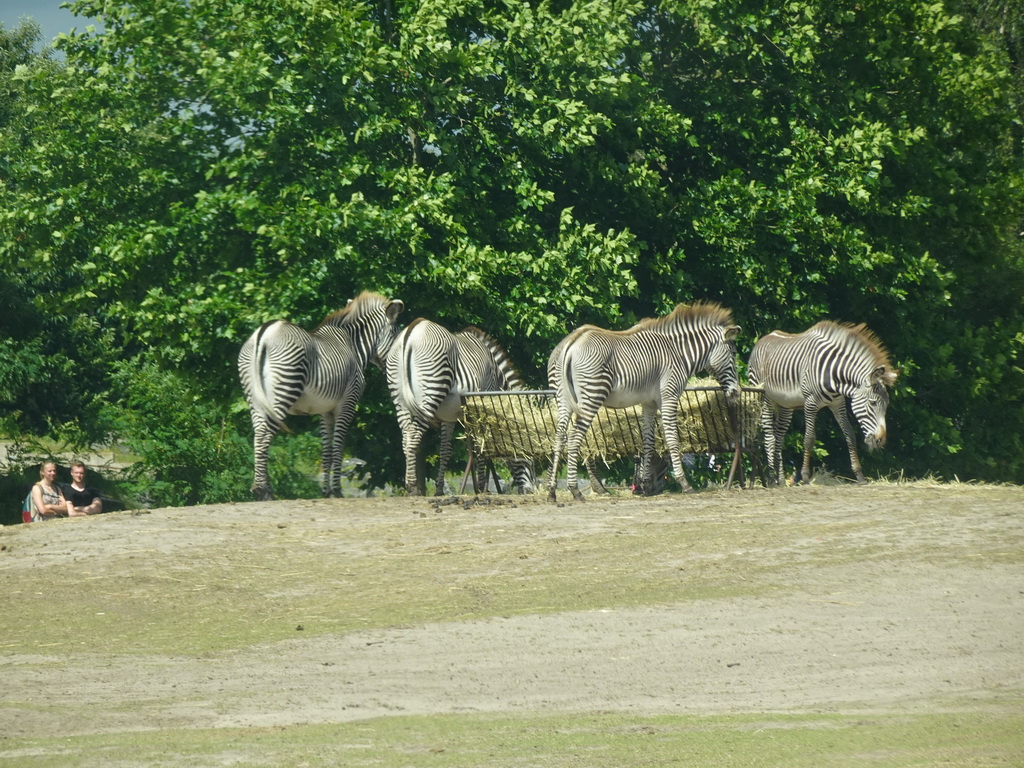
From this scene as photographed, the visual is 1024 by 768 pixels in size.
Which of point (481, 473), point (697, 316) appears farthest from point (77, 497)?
point (697, 316)

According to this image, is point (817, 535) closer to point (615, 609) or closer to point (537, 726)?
point (615, 609)

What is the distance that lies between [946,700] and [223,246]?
1740 cm

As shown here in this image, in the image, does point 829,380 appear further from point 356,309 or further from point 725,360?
point 356,309

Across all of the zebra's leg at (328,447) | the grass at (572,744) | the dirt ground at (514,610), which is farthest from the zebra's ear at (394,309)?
the grass at (572,744)

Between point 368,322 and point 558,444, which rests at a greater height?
point 368,322

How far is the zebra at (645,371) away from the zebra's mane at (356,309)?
11.6 feet

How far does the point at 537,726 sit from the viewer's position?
730 cm

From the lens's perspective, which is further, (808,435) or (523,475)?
(523,475)

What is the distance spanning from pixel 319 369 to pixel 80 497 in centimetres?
379

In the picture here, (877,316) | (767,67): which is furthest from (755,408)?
(767,67)

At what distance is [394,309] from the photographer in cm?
2005

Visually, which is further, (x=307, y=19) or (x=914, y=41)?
(x=914, y=41)

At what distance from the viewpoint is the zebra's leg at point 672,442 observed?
722 inches

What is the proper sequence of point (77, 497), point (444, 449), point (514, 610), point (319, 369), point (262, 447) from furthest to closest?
point (444, 449), point (319, 369), point (262, 447), point (77, 497), point (514, 610)
